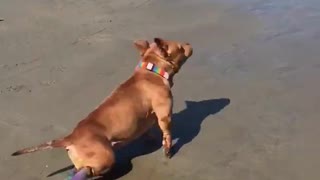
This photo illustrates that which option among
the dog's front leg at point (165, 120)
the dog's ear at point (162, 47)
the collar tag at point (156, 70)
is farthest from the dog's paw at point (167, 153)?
the dog's ear at point (162, 47)

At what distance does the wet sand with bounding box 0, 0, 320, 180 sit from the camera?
5.14 m

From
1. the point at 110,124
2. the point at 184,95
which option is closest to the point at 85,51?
the point at 184,95

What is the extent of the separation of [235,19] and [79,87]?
2.45 meters

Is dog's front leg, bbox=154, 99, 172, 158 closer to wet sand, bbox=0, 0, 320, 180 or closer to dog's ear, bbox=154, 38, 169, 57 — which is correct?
wet sand, bbox=0, 0, 320, 180

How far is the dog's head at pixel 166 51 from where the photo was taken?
17.3 ft

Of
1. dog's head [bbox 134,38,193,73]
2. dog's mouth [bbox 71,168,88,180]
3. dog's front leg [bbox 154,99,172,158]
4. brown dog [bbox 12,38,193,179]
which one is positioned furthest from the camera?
dog's head [bbox 134,38,193,73]

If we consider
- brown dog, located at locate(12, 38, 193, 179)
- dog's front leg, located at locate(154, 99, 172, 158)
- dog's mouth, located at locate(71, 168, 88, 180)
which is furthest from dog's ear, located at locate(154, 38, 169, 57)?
dog's mouth, located at locate(71, 168, 88, 180)

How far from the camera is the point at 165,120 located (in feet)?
16.9

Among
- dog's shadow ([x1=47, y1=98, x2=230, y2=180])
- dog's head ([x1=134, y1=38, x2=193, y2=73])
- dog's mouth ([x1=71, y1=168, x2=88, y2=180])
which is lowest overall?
dog's shadow ([x1=47, y1=98, x2=230, y2=180])

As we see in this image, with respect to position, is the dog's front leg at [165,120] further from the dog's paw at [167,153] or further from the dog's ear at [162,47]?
the dog's ear at [162,47]

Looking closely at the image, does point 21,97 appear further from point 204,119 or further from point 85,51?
point 204,119

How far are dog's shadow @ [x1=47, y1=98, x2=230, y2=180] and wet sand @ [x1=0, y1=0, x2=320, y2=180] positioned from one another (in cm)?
1

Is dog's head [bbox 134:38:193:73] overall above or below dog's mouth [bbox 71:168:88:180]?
above

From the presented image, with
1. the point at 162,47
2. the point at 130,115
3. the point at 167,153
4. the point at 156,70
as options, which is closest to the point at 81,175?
the point at 130,115
